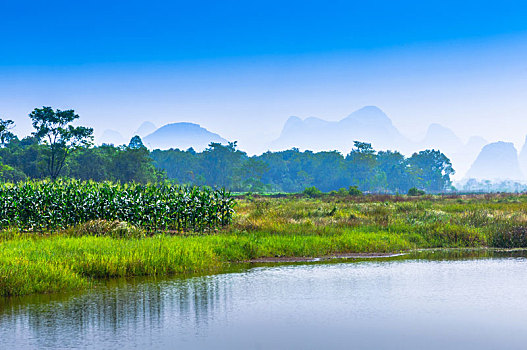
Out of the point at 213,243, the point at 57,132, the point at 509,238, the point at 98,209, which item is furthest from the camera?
the point at 57,132

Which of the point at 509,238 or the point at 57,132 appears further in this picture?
the point at 57,132

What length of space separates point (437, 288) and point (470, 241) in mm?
9734

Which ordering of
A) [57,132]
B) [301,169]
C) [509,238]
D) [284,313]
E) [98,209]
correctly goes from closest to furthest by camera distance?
[284,313] → [509,238] → [98,209] → [57,132] → [301,169]

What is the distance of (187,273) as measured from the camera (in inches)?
695

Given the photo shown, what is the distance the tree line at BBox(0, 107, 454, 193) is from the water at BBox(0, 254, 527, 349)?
276ft

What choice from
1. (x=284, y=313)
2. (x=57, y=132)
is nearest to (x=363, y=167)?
(x=57, y=132)

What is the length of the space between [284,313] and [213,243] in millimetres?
8794

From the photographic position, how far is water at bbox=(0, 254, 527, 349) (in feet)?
34.8

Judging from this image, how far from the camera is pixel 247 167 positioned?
5856 inches

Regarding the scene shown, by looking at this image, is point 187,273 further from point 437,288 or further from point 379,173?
point 379,173

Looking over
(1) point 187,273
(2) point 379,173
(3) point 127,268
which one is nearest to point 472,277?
(1) point 187,273

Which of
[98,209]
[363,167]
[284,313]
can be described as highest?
[363,167]

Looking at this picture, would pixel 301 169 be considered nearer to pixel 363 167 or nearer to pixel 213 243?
pixel 363 167

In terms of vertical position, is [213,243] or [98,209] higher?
[98,209]
